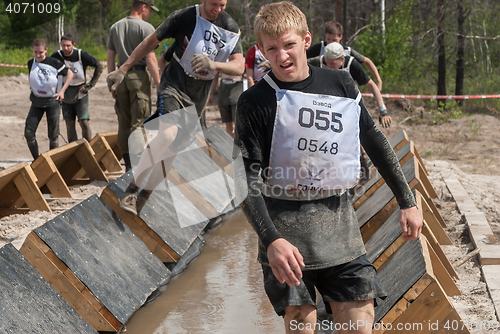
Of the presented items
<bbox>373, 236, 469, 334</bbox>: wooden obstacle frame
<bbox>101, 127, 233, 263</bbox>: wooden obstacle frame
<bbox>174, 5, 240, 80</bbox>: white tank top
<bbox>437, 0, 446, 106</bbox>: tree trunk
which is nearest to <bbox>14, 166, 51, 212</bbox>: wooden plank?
<bbox>101, 127, 233, 263</bbox>: wooden obstacle frame

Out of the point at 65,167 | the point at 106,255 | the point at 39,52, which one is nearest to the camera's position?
the point at 106,255

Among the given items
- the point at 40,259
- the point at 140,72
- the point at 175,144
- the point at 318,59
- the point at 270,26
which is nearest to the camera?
the point at 270,26

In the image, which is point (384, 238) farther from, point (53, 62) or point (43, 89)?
point (53, 62)

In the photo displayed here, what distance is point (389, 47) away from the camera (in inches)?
586

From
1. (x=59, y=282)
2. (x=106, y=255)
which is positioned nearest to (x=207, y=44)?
(x=106, y=255)

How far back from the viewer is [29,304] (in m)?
2.88

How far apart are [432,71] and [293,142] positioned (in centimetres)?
1899

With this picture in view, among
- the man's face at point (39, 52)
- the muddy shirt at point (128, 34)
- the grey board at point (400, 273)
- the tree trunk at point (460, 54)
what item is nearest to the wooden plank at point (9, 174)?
the muddy shirt at point (128, 34)

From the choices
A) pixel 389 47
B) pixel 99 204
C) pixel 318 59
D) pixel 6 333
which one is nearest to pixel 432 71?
pixel 389 47

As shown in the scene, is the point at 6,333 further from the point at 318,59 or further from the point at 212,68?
the point at 318,59

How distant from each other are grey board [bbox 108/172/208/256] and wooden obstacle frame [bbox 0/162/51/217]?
137cm

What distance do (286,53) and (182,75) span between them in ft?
8.13

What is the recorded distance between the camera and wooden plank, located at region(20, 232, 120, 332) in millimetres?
3256

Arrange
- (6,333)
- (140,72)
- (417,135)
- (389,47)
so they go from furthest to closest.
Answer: (389,47) → (417,135) → (140,72) → (6,333)
